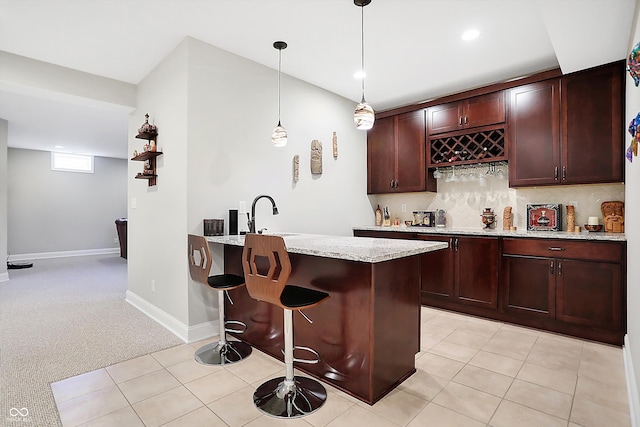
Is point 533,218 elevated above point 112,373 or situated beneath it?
elevated above

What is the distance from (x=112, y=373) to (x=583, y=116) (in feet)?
15.2

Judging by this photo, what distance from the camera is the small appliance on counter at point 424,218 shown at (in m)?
4.57

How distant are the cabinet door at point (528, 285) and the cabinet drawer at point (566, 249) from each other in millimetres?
66

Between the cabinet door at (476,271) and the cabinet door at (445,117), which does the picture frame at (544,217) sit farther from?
the cabinet door at (445,117)

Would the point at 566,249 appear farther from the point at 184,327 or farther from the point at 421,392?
the point at 184,327

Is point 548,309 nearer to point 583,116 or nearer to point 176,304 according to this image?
point 583,116

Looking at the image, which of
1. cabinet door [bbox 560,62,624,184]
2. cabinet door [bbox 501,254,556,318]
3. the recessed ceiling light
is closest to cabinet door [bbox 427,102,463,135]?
cabinet door [bbox 560,62,624,184]

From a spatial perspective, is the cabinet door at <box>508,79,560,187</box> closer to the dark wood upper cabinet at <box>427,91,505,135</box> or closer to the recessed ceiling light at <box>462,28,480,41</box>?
the dark wood upper cabinet at <box>427,91,505,135</box>

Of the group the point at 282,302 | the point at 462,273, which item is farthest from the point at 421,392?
the point at 462,273

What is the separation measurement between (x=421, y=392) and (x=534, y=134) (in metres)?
2.91

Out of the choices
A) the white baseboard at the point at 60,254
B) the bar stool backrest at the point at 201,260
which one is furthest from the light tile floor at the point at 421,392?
the white baseboard at the point at 60,254

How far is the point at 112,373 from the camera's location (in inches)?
94.4

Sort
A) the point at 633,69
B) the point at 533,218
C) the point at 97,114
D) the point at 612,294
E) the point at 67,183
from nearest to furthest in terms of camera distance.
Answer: the point at 633,69
the point at 612,294
the point at 533,218
the point at 97,114
the point at 67,183

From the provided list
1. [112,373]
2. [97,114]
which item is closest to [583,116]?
[112,373]
